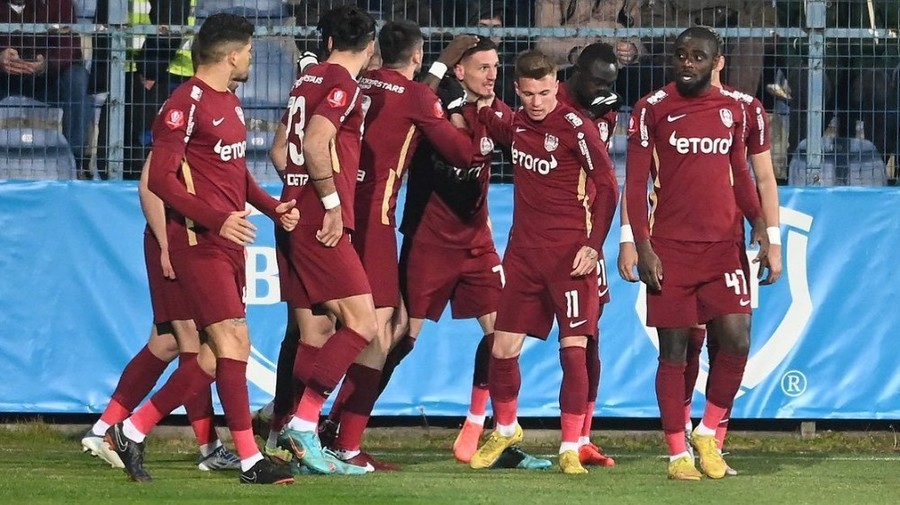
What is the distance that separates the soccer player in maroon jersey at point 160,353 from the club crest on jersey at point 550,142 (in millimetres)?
1988

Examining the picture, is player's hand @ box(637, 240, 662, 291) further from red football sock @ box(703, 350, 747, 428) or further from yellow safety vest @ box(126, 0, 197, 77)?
yellow safety vest @ box(126, 0, 197, 77)

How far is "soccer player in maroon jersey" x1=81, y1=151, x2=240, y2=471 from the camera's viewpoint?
28.6 feet

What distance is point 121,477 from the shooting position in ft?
27.5

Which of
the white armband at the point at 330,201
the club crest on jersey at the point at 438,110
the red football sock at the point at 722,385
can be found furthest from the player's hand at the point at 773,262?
the white armband at the point at 330,201

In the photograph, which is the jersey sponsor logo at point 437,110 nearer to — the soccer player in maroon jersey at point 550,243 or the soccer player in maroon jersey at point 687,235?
the soccer player in maroon jersey at point 550,243

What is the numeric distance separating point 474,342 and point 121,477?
325cm

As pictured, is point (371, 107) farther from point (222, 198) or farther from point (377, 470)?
point (377, 470)

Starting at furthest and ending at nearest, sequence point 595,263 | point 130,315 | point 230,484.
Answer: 1. point 130,315
2. point 595,263
3. point 230,484

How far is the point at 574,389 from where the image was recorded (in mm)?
8773

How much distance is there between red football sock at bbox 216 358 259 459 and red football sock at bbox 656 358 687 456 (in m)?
2.00

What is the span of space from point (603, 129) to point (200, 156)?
251cm

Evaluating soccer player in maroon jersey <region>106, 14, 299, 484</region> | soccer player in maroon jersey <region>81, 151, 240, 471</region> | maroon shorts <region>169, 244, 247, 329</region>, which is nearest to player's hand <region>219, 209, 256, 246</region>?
soccer player in maroon jersey <region>106, 14, 299, 484</region>

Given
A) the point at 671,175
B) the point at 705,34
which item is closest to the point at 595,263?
the point at 671,175

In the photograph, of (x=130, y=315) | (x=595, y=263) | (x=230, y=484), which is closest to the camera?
(x=230, y=484)
